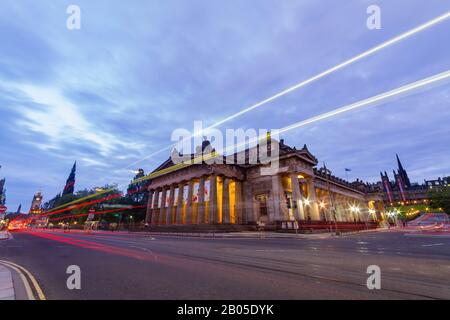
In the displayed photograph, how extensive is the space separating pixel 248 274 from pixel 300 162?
1512 inches

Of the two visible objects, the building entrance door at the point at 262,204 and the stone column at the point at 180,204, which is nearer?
the building entrance door at the point at 262,204

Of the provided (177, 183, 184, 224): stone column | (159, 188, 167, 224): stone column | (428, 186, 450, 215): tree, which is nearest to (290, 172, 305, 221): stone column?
(177, 183, 184, 224): stone column

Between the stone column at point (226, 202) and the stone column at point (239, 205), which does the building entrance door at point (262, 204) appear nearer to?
the stone column at point (239, 205)

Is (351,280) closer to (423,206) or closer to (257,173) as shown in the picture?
(257,173)

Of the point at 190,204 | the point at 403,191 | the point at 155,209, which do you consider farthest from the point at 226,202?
the point at 403,191

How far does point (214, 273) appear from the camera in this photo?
6.77m

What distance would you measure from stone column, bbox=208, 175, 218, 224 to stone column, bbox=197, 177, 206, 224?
202 centimetres

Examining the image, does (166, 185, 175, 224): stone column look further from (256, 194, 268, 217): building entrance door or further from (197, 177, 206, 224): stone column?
(256, 194, 268, 217): building entrance door

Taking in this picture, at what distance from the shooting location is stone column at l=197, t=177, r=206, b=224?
40062 millimetres

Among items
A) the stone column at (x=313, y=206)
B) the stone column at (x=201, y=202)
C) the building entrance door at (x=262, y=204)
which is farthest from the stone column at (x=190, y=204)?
the stone column at (x=313, y=206)

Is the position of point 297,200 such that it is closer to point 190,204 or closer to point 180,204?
point 190,204

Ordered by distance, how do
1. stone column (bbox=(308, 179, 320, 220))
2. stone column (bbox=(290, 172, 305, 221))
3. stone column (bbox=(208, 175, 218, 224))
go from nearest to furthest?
stone column (bbox=(290, 172, 305, 221)) → stone column (bbox=(208, 175, 218, 224)) → stone column (bbox=(308, 179, 320, 220))

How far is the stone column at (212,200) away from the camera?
125ft
